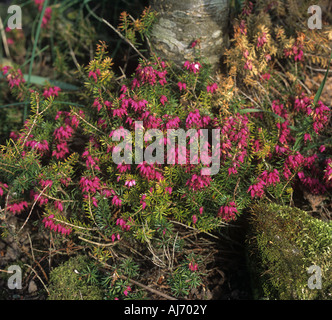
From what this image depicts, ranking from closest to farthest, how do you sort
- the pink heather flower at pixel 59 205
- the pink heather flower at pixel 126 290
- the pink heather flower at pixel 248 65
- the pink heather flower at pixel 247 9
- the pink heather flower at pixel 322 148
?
1. the pink heather flower at pixel 126 290
2. the pink heather flower at pixel 59 205
3. the pink heather flower at pixel 322 148
4. the pink heather flower at pixel 248 65
5. the pink heather flower at pixel 247 9

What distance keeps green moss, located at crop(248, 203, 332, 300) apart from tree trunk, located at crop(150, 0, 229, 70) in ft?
4.36

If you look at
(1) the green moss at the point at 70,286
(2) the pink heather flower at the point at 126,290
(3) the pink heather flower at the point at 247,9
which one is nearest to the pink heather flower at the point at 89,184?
(1) the green moss at the point at 70,286

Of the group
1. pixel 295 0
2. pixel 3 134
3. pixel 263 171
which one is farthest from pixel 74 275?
pixel 295 0

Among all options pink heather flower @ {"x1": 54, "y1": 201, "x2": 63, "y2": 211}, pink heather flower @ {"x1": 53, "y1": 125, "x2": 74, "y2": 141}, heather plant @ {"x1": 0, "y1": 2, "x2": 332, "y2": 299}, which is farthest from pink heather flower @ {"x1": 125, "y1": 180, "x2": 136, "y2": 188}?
pink heather flower @ {"x1": 53, "y1": 125, "x2": 74, "y2": 141}

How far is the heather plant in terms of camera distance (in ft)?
8.27

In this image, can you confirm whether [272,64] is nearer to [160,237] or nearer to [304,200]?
[304,200]

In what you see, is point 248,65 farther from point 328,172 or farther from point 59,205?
point 59,205

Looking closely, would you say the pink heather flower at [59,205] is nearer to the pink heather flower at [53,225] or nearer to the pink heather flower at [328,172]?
the pink heather flower at [53,225]

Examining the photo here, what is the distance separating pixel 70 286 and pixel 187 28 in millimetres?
2026

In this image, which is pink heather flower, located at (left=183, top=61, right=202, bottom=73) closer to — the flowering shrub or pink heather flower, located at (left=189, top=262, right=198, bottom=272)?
the flowering shrub

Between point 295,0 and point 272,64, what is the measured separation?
53cm

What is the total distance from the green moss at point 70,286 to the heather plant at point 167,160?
75mm

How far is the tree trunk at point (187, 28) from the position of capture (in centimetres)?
289

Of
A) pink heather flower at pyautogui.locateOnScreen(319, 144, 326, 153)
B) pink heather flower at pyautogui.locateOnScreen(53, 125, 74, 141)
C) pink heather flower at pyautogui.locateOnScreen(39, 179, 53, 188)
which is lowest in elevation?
pink heather flower at pyautogui.locateOnScreen(39, 179, 53, 188)
